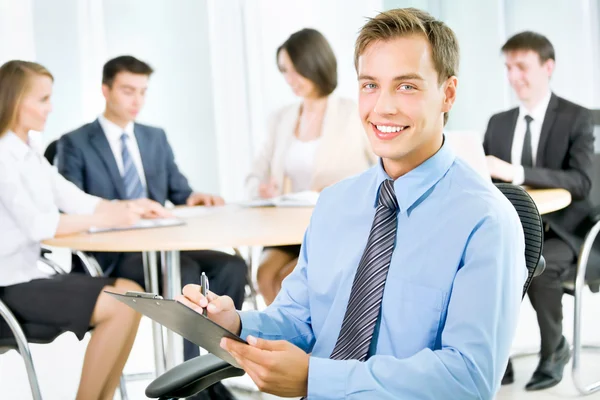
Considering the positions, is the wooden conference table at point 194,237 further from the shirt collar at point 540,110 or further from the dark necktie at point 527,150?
the shirt collar at point 540,110

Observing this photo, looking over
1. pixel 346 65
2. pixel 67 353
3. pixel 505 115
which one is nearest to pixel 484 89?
pixel 346 65

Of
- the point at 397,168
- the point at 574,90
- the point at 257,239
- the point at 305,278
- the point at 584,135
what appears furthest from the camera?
the point at 574,90

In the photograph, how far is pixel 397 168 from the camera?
4.91 ft

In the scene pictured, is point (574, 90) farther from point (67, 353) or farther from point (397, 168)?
point (397, 168)

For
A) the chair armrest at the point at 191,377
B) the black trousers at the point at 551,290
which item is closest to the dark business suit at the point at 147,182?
the black trousers at the point at 551,290

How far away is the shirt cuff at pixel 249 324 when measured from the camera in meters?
1.55

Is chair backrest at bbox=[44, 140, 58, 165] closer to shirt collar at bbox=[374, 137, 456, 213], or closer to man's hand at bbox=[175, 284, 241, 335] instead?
man's hand at bbox=[175, 284, 241, 335]

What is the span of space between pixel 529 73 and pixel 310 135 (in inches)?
42.2

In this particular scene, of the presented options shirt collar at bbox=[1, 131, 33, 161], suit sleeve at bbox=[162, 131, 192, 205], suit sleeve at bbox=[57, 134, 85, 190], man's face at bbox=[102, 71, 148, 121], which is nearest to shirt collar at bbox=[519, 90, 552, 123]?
suit sleeve at bbox=[162, 131, 192, 205]

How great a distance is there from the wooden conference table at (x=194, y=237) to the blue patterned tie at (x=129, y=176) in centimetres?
47

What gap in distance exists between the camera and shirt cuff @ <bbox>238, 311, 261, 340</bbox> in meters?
1.55

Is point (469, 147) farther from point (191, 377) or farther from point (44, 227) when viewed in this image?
point (191, 377)

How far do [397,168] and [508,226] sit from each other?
0.84ft

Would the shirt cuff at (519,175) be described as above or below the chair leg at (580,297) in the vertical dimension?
above
